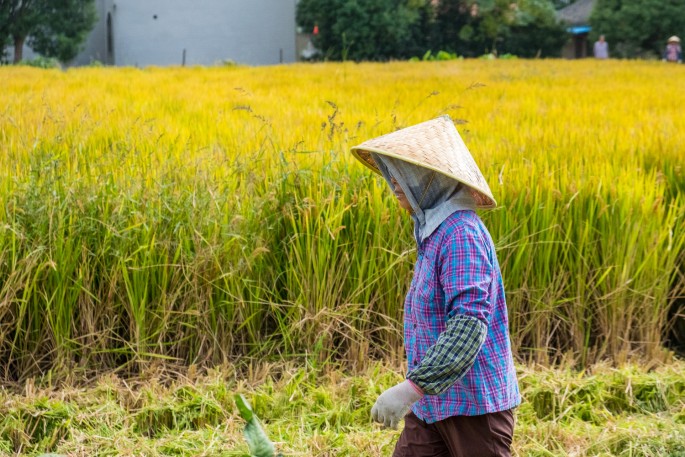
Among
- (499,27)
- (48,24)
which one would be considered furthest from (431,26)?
(48,24)

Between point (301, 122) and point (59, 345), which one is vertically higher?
point (301, 122)

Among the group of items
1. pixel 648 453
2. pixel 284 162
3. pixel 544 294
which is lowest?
pixel 648 453

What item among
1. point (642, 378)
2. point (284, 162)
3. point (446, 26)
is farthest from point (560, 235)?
point (446, 26)

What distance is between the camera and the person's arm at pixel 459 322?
1.56m

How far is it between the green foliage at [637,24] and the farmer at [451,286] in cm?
2522

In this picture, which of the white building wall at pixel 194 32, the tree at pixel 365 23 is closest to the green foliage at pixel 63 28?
the white building wall at pixel 194 32

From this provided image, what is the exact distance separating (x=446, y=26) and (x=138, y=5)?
32.2ft

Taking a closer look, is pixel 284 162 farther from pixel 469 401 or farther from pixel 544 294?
pixel 469 401

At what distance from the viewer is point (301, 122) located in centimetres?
513

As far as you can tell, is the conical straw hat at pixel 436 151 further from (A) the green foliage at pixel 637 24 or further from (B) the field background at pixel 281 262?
(A) the green foliage at pixel 637 24

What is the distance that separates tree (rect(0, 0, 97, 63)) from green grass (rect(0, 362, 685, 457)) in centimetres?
2222

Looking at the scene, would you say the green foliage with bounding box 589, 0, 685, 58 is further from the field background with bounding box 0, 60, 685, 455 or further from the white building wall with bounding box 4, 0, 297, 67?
the field background with bounding box 0, 60, 685, 455

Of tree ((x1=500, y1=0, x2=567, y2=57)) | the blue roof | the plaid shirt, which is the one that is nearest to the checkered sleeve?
the plaid shirt

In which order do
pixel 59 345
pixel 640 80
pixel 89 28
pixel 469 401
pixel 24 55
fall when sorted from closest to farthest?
pixel 469 401
pixel 59 345
pixel 640 80
pixel 89 28
pixel 24 55
